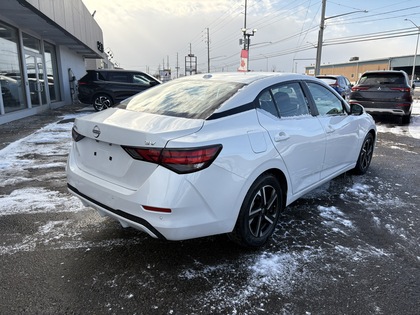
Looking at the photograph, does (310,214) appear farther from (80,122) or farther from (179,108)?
(80,122)

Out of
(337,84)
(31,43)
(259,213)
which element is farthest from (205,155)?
(337,84)

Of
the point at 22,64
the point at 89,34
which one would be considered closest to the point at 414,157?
the point at 22,64

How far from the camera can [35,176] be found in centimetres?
525

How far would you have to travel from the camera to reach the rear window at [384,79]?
429 inches

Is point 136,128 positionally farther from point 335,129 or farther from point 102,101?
point 102,101

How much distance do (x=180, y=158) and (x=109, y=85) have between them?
12.1 m

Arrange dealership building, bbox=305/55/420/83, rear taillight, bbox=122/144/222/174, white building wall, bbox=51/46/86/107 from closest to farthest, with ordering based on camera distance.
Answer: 1. rear taillight, bbox=122/144/222/174
2. white building wall, bbox=51/46/86/107
3. dealership building, bbox=305/55/420/83

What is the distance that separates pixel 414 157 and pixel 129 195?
6520 mm

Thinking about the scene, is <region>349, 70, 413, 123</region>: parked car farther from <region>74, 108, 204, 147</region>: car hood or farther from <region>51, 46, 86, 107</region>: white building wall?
<region>51, 46, 86, 107</region>: white building wall

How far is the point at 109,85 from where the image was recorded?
13469mm

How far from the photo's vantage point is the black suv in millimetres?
13453

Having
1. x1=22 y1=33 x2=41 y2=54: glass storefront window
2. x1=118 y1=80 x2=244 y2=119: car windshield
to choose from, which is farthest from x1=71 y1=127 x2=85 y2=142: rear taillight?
x1=22 y1=33 x2=41 y2=54: glass storefront window

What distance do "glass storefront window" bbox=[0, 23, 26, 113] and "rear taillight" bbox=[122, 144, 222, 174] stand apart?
10.4 meters

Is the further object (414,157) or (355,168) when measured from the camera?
(414,157)
